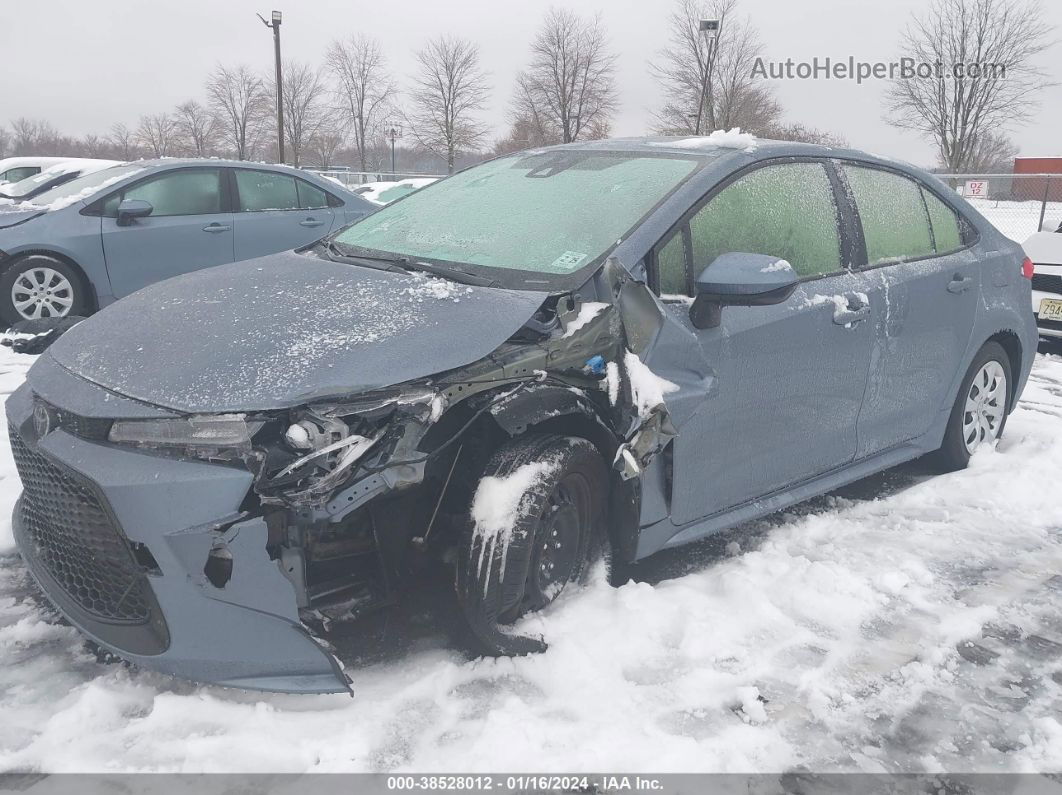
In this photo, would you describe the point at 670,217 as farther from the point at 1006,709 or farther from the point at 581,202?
the point at 1006,709

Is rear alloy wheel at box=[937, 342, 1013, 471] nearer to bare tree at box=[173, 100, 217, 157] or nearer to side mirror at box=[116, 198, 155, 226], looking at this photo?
side mirror at box=[116, 198, 155, 226]

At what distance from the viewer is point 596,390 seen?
107 inches

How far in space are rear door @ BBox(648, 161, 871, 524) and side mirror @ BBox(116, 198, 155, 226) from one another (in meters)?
5.37

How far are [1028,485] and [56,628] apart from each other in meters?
4.09

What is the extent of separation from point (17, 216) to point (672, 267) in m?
6.02

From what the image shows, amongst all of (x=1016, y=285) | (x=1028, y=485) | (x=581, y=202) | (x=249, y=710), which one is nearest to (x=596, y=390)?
(x=581, y=202)

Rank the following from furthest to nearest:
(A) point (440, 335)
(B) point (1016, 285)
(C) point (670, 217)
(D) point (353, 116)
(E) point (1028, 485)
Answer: (D) point (353, 116)
(B) point (1016, 285)
(E) point (1028, 485)
(C) point (670, 217)
(A) point (440, 335)

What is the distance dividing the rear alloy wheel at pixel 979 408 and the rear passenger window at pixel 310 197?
5.74 m

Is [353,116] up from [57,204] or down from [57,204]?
up

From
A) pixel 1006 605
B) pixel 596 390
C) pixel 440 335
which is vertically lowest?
Answer: pixel 1006 605

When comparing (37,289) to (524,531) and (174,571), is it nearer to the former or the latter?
(174,571)

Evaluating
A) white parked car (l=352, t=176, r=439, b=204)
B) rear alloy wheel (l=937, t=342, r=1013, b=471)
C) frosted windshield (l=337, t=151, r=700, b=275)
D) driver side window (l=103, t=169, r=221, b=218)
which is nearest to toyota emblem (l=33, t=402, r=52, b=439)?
frosted windshield (l=337, t=151, r=700, b=275)

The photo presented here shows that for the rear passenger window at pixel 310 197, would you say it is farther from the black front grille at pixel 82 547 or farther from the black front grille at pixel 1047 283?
the black front grille at pixel 1047 283

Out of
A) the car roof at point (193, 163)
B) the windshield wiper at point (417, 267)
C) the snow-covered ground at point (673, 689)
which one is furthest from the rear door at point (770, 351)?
the car roof at point (193, 163)
